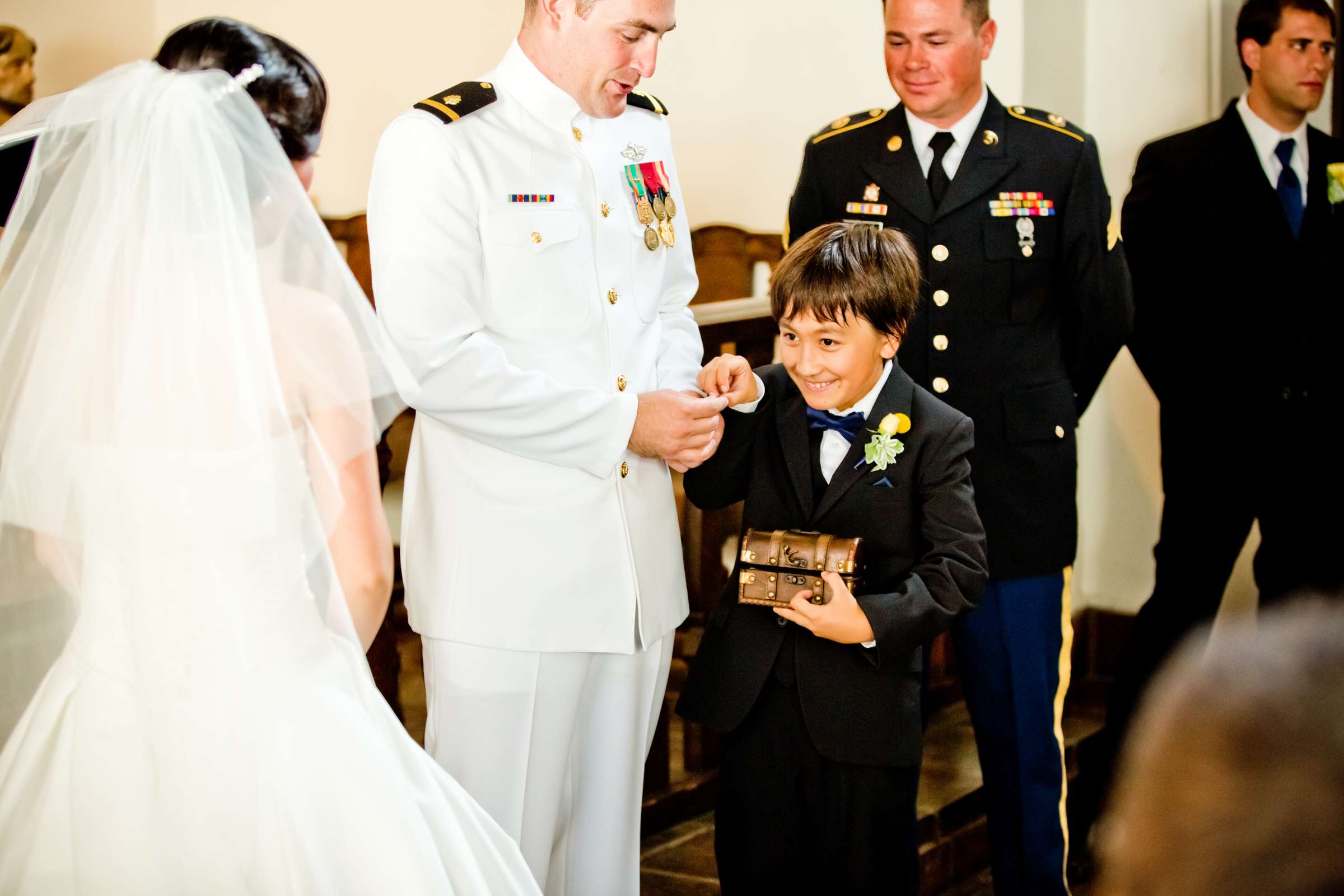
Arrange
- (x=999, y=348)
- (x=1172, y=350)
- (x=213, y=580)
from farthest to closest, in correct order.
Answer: (x=1172, y=350), (x=999, y=348), (x=213, y=580)

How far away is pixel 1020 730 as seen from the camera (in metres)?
2.70

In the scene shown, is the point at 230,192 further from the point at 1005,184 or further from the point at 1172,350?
the point at 1172,350

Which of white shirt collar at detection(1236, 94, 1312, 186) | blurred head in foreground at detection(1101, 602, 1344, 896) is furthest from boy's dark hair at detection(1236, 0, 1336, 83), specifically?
blurred head in foreground at detection(1101, 602, 1344, 896)

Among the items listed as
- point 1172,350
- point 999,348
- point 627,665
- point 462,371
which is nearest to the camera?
point 462,371

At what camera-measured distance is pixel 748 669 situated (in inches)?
89.5

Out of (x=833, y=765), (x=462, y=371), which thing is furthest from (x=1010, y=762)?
(x=462, y=371)

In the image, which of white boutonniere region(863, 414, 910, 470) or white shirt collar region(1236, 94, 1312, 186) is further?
white shirt collar region(1236, 94, 1312, 186)

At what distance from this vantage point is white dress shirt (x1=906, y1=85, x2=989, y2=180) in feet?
9.11

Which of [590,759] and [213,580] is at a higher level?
[213,580]

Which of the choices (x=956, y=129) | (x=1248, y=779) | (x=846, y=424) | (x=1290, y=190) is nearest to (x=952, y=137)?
(x=956, y=129)

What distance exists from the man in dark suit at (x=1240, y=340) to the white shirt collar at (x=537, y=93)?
190cm

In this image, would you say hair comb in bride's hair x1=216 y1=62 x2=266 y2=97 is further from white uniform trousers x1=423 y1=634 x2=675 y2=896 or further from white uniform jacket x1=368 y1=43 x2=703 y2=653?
white uniform trousers x1=423 y1=634 x2=675 y2=896

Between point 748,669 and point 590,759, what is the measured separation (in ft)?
0.94

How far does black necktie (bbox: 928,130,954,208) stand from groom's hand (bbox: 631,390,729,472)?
82cm
